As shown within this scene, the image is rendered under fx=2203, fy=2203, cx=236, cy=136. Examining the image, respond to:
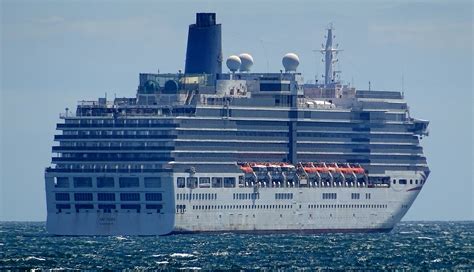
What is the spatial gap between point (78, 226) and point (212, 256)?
31.0 m

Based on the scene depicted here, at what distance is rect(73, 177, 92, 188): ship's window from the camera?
189 m

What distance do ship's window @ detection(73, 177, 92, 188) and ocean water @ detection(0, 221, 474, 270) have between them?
4.74 meters

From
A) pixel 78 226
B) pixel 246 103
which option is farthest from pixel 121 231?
pixel 246 103

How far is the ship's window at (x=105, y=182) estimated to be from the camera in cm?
18821

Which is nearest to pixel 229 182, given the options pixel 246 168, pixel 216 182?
pixel 216 182

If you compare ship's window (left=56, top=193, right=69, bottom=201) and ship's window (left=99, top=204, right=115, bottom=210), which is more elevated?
ship's window (left=56, top=193, right=69, bottom=201)

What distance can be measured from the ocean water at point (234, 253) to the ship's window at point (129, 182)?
15.6 ft

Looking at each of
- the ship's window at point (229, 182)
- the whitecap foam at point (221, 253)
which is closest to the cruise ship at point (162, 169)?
the ship's window at point (229, 182)

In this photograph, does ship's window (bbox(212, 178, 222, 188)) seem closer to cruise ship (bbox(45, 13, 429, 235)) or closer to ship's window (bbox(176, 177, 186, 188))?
cruise ship (bbox(45, 13, 429, 235))

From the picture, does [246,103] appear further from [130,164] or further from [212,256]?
[212,256]

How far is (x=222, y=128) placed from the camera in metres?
196

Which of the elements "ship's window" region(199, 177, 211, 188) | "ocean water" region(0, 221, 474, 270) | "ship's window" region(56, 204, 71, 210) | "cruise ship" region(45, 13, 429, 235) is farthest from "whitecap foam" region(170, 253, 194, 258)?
"ship's window" region(56, 204, 71, 210)

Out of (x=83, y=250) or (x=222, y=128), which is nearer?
(x=83, y=250)

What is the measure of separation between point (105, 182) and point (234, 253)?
2576 cm
